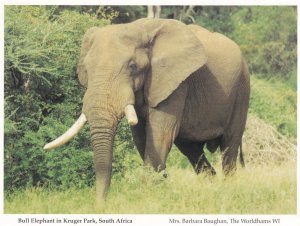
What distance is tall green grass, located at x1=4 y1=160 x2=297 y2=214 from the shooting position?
1055 cm

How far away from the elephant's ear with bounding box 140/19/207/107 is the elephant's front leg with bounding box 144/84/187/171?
0.13 m

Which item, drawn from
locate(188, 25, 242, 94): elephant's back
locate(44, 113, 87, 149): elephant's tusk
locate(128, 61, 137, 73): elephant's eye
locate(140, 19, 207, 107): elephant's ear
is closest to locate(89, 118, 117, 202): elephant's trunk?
locate(44, 113, 87, 149): elephant's tusk

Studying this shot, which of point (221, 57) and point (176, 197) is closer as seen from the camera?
point (176, 197)

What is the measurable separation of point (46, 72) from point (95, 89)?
2134 millimetres

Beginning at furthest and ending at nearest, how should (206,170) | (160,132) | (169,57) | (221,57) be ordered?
1. (206,170)
2. (221,57)
3. (169,57)
4. (160,132)

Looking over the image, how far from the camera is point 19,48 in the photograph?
1220cm

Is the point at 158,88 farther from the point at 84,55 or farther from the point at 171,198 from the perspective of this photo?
the point at 171,198

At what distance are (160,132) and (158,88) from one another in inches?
20.2

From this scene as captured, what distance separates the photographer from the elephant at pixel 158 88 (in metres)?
10.7

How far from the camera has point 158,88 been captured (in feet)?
37.0

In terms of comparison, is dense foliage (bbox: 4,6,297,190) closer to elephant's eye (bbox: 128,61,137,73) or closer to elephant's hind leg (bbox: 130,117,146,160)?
elephant's hind leg (bbox: 130,117,146,160)

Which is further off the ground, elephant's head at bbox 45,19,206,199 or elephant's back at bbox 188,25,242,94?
elephant's head at bbox 45,19,206,199

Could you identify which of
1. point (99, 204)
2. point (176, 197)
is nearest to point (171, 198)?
point (176, 197)

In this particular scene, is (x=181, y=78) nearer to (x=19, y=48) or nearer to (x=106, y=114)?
(x=106, y=114)
